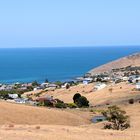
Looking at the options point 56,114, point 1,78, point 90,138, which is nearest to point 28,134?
point 90,138

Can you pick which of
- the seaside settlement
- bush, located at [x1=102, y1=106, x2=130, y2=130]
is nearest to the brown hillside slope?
bush, located at [x1=102, y1=106, x2=130, y2=130]

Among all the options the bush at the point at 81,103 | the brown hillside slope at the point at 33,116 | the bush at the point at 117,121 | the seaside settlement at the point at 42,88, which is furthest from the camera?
the seaside settlement at the point at 42,88

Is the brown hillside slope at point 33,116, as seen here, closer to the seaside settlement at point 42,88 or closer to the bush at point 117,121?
the bush at point 117,121

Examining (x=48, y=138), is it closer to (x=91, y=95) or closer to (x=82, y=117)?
(x=82, y=117)

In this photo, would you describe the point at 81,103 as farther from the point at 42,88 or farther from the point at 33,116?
the point at 42,88

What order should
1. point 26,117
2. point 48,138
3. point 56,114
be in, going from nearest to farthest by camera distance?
1. point 48,138
2. point 26,117
3. point 56,114

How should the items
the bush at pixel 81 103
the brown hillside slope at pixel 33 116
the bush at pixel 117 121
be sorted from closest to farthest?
the bush at pixel 117 121 < the brown hillside slope at pixel 33 116 < the bush at pixel 81 103

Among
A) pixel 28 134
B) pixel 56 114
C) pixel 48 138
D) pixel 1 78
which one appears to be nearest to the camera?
pixel 48 138

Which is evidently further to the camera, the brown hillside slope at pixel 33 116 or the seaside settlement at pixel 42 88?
the seaside settlement at pixel 42 88

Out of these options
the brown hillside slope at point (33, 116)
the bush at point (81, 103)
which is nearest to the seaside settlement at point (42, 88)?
the bush at point (81, 103)

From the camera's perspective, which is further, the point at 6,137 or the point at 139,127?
the point at 139,127

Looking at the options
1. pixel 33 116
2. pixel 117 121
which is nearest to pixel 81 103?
pixel 33 116
